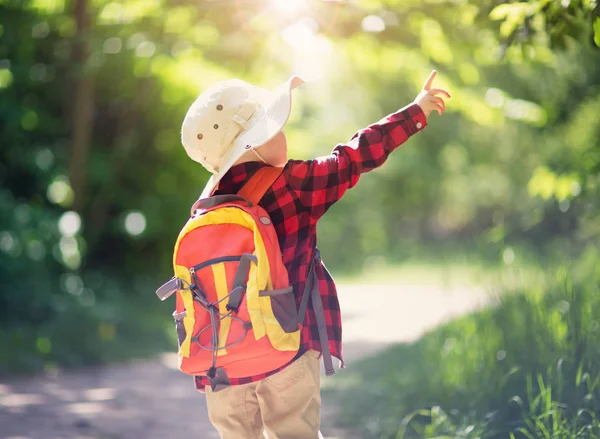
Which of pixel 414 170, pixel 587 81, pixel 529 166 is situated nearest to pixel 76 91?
pixel 587 81

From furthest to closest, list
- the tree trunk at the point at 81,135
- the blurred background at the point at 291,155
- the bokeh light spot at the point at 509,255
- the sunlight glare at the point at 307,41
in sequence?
the tree trunk at the point at 81,135, the sunlight glare at the point at 307,41, the bokeh light spot at the point at 509,255, the blurred background at the point at 291,155

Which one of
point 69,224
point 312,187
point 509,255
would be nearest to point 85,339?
point 69,224

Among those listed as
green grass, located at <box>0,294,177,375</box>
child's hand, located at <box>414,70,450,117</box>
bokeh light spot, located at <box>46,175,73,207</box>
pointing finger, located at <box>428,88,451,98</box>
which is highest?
bokeh light spot, located at <box>46,175,73,207</box>

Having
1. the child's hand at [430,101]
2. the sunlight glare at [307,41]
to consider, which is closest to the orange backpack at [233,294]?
the child's hand at [430,101]

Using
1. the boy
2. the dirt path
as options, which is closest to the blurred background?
the dirt path

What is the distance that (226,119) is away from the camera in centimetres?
306

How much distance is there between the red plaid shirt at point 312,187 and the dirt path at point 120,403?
6.76 feet

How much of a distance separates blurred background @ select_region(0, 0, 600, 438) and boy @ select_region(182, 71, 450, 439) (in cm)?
118

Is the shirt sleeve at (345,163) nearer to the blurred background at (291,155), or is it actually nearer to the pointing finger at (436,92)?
the pointing finger at (436,92)

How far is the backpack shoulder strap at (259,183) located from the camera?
10.0 ft

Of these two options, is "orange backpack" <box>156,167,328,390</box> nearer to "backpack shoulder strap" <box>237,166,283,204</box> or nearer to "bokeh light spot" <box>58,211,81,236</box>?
"backpack shoulder strap" <box>237,166,283,204</box>

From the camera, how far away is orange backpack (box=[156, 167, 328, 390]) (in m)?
2.93

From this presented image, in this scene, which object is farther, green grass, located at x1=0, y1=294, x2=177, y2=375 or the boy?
green grass, located at x1=0, y1=294, x2=177, y2=375

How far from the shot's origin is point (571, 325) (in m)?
4.45
